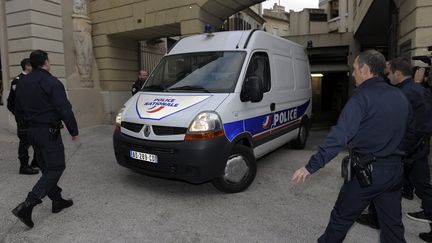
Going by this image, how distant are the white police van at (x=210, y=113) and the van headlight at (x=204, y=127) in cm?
1

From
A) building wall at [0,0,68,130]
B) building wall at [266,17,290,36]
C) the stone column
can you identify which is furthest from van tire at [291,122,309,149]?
building wall at [266,17,290,36]

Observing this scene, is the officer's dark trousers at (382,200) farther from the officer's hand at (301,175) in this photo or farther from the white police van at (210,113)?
the white police van at (210,113)

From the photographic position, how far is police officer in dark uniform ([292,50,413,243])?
8.15 feet

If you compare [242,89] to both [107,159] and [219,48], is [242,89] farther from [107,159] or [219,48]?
[107,159]

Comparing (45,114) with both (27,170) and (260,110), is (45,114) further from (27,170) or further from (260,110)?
(260,110)

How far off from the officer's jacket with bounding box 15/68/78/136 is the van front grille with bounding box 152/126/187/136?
1030 mm

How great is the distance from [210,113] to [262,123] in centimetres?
127

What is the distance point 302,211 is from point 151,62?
11.3 metres

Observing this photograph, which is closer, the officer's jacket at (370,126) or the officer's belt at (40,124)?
the officer's jacket at (370,126)

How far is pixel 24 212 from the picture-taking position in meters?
3.60

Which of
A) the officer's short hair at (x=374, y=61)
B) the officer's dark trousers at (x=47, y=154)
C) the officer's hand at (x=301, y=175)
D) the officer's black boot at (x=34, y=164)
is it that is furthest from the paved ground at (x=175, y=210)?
the officer's short hair at (x=374, y=61)

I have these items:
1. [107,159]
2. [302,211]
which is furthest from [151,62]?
[302,211]

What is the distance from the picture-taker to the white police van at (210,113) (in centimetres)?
424

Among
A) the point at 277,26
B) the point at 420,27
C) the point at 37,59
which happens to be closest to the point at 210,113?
the point at 37,59
